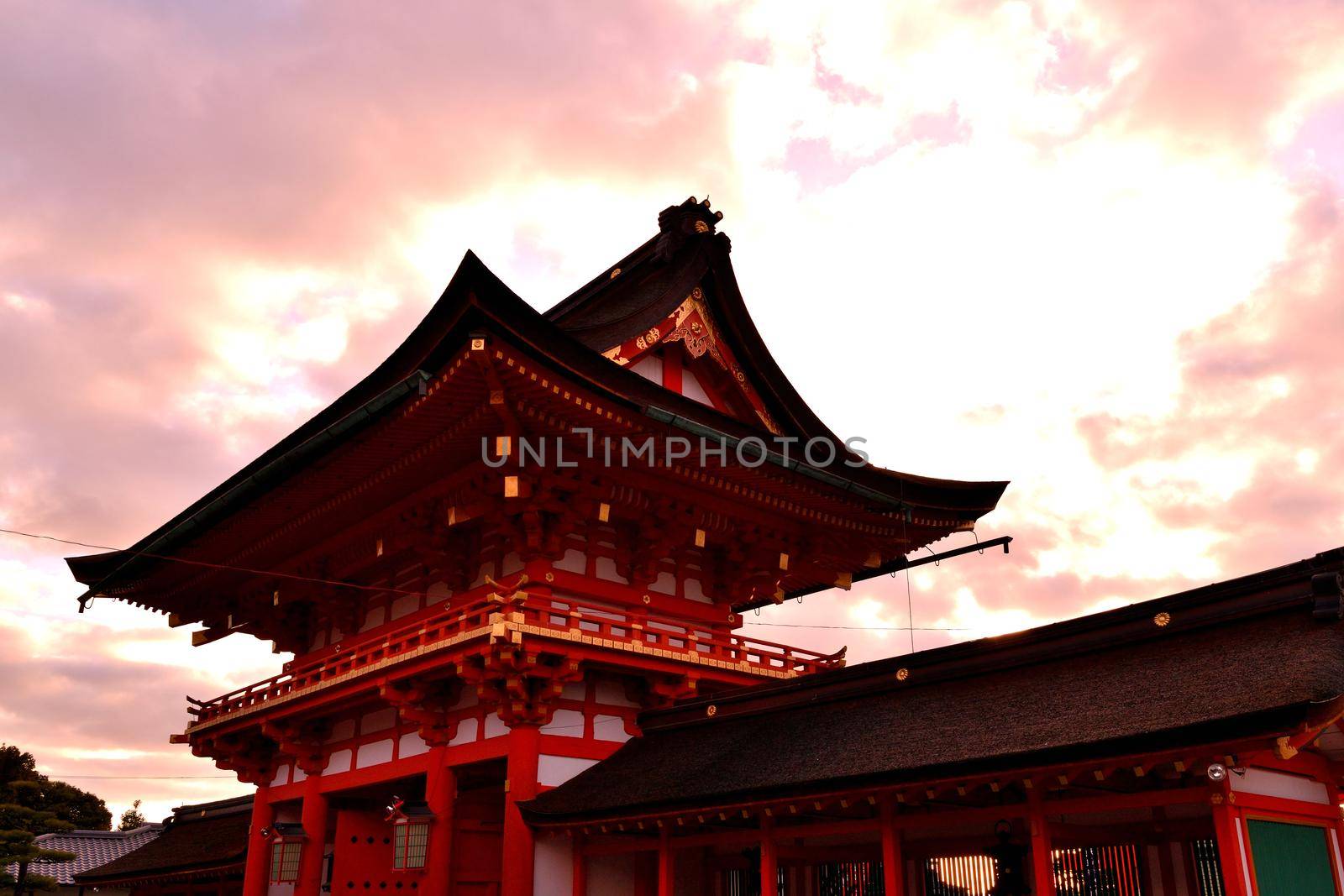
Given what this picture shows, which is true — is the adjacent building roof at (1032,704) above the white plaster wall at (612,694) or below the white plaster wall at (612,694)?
below

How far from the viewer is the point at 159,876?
103ft

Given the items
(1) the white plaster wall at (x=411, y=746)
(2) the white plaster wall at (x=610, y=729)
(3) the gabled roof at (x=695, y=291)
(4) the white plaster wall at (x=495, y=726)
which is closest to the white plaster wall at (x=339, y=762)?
(1) the white plaster wall at (x=411, y=746)

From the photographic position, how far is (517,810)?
56.0 feet

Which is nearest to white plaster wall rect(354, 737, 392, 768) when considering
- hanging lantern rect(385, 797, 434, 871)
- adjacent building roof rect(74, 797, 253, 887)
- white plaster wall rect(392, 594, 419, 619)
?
white plaster wall rect(392, 594, 419, 619)

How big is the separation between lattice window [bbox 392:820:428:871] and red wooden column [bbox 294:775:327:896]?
17.4 feet

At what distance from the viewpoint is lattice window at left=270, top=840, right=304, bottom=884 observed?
22.6 meters

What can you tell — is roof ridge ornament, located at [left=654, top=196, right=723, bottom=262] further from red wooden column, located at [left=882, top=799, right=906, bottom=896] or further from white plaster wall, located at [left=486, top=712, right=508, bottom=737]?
red wooden column, located at [left=882, top=799, right=906, bottom=896]

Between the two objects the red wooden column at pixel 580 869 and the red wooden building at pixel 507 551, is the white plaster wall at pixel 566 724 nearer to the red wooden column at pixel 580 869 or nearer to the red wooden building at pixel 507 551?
the red wooden building at pixel 507 551

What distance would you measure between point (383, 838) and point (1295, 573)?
18.9 metres

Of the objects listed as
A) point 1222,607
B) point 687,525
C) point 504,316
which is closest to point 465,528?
point 687,525

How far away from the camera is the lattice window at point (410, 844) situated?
59.7ft

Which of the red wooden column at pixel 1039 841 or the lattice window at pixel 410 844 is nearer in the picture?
the red wooden column at pixel 1039 841

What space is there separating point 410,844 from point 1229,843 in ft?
42.5

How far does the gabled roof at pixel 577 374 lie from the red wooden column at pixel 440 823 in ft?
20.1
